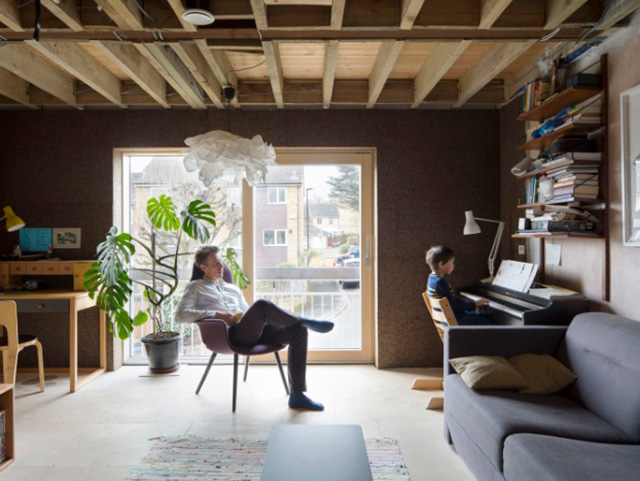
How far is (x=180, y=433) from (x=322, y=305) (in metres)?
1.79

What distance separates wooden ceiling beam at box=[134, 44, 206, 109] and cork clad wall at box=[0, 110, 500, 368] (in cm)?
40

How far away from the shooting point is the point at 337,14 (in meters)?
2.21

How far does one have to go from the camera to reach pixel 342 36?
8.11 feet

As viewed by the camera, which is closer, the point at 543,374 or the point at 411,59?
the point at 543,374

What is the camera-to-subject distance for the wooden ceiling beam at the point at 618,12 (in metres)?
2.19

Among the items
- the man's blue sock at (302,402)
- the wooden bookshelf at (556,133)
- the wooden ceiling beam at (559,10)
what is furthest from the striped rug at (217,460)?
the wooden ceiling beam at (559,10)

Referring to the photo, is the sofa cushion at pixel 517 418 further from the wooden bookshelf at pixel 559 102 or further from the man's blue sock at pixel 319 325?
the wooden bookshelf at pixel 559 102

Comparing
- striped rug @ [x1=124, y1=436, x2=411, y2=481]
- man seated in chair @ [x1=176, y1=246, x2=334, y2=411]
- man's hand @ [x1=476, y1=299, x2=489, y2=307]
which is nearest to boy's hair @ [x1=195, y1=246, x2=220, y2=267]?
man seated in chair @ [x1=176, y1=246, x2=334, y2=411]

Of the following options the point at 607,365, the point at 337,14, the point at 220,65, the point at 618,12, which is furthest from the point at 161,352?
the point at 618,12

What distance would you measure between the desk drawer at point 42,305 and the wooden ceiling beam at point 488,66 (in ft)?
11.5

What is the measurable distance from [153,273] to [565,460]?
10.5 feet

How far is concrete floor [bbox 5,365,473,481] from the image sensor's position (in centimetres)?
231

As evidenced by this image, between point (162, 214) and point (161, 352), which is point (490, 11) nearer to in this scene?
point (162, 214)

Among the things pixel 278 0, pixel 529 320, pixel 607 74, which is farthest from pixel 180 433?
pixel 607 74
